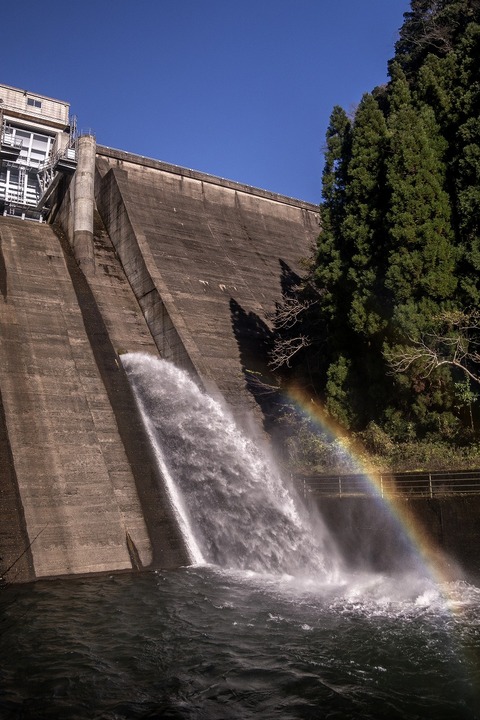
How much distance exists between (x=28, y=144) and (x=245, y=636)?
28348 millimetres

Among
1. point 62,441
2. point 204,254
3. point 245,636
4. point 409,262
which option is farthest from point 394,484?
point 204,254

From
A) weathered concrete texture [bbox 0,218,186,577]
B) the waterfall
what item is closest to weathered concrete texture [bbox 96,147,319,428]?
the waterfall

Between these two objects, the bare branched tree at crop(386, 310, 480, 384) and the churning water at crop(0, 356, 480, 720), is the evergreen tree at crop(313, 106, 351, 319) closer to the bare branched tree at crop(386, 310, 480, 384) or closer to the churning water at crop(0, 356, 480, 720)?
the bare branched tree at crop(386, 310, 480, 384)

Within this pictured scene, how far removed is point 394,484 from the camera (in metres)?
11.9

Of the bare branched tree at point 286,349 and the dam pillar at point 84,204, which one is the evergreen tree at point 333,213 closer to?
the bare branched tree at point 286,349

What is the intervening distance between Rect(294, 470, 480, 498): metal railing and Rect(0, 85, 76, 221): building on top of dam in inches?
827

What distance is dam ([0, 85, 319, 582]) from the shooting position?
12812 mm

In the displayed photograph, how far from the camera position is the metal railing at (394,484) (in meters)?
10.8

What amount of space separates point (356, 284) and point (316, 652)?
Result: 9.67 meters

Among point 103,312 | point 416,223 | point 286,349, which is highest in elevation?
point 103,312

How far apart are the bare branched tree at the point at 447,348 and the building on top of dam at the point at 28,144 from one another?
21.5m

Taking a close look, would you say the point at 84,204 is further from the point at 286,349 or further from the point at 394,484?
the point at 394,484

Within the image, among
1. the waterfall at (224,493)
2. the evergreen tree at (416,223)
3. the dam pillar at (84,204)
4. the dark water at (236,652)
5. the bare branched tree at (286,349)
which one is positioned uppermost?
the dam pillar at (84,204)

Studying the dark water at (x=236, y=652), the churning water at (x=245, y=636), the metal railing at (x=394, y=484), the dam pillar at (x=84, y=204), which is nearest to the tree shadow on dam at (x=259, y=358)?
the metal railing at (x=394, y=484)
